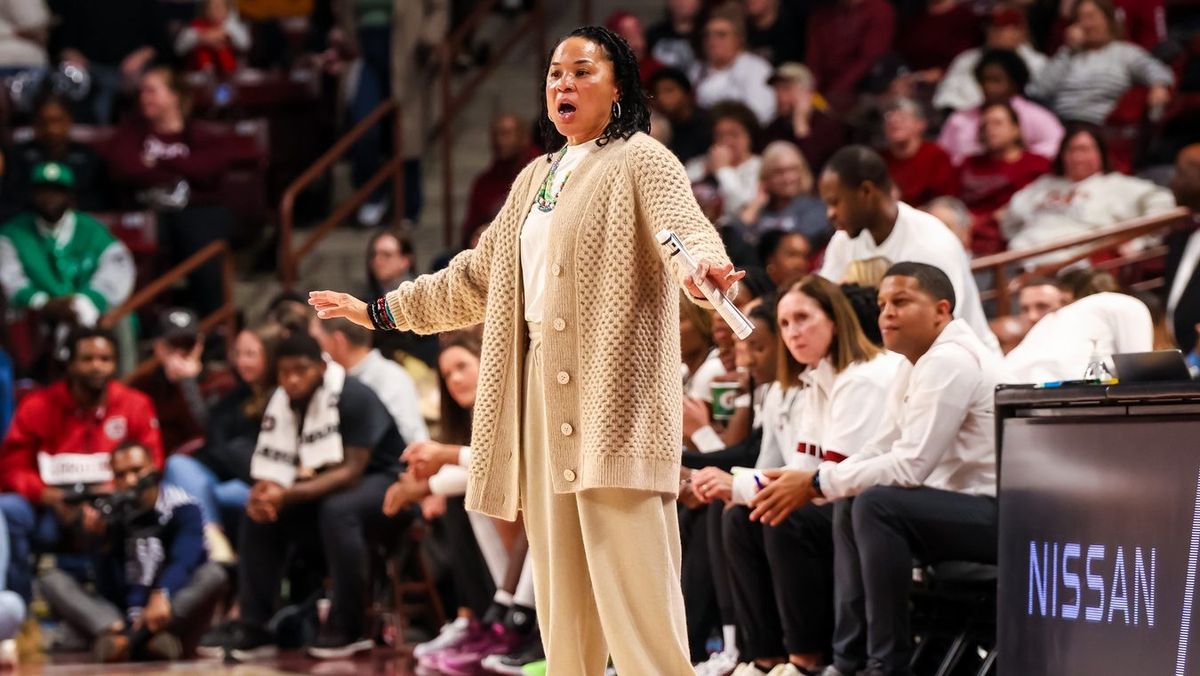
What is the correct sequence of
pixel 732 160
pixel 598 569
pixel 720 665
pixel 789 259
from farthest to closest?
pixel 732 160, pixel 789 259, pixel 720 665, pixel 598 569

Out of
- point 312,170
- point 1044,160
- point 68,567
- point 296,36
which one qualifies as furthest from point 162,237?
point 1044,160

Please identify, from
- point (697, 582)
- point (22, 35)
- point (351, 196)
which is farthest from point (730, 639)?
point (22, 35)

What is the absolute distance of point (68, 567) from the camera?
784 cm

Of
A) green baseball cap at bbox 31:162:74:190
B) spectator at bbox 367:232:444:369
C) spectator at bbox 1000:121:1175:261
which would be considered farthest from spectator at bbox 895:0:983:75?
green baseball cap at bbox 31:162:74:190

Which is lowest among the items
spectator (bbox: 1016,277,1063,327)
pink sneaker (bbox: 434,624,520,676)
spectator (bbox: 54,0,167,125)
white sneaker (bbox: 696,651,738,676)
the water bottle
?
pink sneaker (bbox: 434,624,520,676)

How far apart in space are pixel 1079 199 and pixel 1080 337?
134 inches

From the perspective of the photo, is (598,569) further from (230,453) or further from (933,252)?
(230,453)

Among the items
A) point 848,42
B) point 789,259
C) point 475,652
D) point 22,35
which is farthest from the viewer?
point 22,35

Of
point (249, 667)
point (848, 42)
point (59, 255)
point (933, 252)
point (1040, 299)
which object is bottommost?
point (249, 667)

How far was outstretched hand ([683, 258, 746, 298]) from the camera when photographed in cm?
348

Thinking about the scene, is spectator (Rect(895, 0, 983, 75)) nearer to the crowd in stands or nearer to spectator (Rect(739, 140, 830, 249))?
the crowd in stands

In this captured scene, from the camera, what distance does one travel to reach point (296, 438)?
24.7 feet

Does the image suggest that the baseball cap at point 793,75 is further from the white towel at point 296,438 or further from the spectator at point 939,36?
the white towel at point 296,438

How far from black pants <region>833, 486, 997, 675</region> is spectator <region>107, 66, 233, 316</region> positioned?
21.7ft
